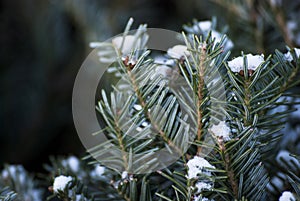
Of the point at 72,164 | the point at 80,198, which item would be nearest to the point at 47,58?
the point at 72,164

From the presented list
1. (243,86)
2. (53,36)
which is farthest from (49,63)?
(243,86)

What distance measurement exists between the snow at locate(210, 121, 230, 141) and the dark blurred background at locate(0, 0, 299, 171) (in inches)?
13.5

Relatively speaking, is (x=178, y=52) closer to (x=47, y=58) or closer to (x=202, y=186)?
(x=202, y=186)

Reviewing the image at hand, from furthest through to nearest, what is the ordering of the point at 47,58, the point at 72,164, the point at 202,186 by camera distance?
the point at 47,58
the point at 72,164
the point at 202,186

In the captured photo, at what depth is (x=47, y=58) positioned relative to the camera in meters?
0.70

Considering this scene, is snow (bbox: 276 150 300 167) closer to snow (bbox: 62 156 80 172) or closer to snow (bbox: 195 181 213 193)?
snow (bbox: 195 181 213 193)

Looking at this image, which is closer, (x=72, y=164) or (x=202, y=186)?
(x=202, y=186)

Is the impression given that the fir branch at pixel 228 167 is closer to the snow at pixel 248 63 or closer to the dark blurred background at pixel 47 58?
the snow at pixel 248 63

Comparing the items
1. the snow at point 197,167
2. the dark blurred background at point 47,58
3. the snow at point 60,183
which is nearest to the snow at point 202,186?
the snow at point 197,167

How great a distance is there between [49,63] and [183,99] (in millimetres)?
413

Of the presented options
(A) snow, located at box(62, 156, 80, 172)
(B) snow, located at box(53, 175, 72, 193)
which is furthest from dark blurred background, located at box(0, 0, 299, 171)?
(B) snow, located at box(53, 175, 72, 193)

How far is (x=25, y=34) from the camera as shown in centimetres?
77

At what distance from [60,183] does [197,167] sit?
0.12 m

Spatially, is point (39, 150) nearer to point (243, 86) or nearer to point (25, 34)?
point (25, 34)
